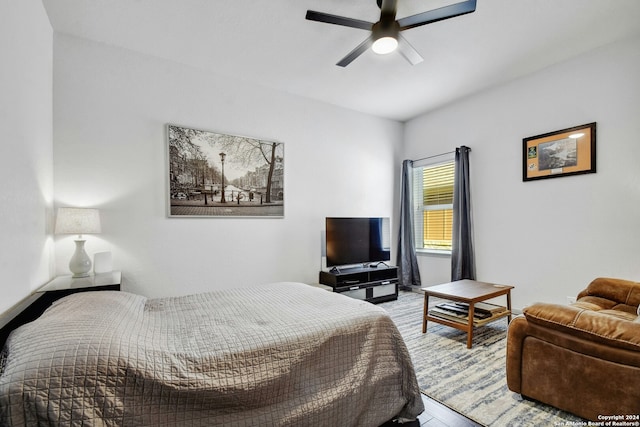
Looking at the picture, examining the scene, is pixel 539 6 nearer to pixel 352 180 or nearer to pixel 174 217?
pixel 352 180

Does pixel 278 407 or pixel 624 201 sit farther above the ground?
pixel 624 201

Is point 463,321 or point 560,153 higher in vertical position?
point 560,153

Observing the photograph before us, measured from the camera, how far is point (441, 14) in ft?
6.41

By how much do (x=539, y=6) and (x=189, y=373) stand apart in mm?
3377

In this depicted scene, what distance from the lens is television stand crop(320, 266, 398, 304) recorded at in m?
3.74

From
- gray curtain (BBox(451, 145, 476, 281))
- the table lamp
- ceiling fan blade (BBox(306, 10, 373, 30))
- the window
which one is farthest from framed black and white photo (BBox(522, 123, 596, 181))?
the table lamp

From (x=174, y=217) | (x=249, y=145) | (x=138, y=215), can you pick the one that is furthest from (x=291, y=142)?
(x=138, y=215)

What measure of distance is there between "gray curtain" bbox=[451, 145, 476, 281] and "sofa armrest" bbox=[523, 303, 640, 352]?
2.23m

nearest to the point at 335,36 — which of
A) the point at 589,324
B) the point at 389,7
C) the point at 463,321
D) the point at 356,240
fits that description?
the point at 389,7

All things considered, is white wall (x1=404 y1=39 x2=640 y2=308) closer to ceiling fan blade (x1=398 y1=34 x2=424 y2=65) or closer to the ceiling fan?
ceiling fan blade (x1=398 y1=34 x2=424 y2=65)

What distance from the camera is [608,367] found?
1.47 meters

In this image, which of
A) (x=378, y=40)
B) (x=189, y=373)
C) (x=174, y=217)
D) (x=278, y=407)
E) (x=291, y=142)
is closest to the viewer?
(x=189, y=373)

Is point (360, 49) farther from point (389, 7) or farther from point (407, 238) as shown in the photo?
point (407, 238)

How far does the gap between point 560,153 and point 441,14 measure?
2.29 meters
